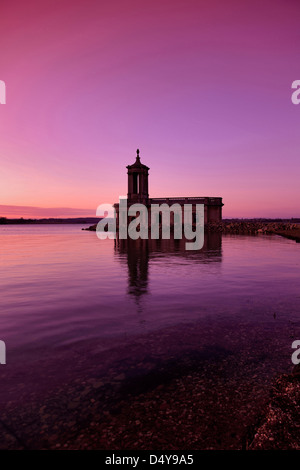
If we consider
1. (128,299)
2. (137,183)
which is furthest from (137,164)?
(128,299)

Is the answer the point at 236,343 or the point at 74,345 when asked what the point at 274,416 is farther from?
the point at 74,345

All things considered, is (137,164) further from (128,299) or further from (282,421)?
(282,421)

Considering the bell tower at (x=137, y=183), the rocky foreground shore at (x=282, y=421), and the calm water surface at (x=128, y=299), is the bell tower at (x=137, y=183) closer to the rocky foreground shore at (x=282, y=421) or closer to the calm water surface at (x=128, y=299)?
the calm water surface at (x=128, y=299)

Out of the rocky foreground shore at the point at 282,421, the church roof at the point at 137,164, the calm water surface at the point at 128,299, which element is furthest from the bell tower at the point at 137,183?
the rocky foreground shore at the point at 282,421

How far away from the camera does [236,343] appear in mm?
7406

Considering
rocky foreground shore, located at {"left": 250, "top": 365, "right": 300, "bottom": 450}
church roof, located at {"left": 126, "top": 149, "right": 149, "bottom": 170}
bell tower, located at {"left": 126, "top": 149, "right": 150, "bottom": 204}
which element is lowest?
rocky foreground shore, located at {"left": 250, "top": 365, "right": 300, "bottom": 450}

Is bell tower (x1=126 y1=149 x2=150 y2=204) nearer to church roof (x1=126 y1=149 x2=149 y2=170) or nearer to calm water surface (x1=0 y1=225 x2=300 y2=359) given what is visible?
church roof (x1=126 y1=149 x2=149 y2=170)

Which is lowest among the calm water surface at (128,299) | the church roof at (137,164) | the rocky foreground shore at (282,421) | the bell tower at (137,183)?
the calm water surface at (128,299)

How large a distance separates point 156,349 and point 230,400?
2494mm

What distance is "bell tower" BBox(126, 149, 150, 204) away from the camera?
7419 cm

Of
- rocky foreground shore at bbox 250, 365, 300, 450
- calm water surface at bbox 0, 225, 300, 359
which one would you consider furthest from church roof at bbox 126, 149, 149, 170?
rocky foreground shore at bbox 250, 365, 300, 450

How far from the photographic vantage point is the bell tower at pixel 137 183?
74.2 m

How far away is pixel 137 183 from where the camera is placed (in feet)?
251
